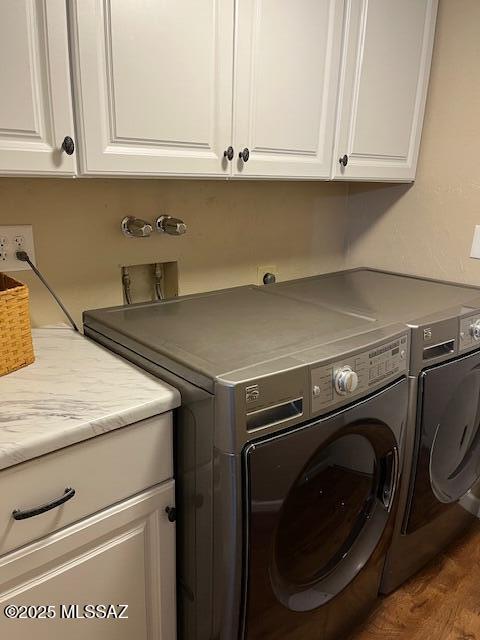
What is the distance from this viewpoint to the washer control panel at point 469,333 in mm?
1398

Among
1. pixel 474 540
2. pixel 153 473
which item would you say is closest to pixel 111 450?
pixel 153 473

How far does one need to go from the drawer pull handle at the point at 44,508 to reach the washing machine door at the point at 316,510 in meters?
0.33

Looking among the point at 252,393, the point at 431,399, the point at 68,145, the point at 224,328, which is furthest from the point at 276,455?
the point at 68,145

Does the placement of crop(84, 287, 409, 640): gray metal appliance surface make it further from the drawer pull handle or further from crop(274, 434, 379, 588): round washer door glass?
the drawer pull handle

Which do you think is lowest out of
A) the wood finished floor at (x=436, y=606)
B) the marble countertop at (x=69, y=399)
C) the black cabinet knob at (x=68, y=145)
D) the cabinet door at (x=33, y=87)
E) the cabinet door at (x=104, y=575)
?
the wood finished floor at (x=436, y=606)

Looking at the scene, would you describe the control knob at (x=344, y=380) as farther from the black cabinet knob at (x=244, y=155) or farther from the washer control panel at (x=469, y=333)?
the black cabinet knob at (x=244, y=155)

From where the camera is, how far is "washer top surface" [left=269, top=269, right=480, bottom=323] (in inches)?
56.2

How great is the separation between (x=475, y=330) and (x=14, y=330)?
1.27 meters

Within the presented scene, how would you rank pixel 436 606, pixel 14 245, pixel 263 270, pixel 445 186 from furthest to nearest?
pixel 263 270 < pixel 445 186 < pixel 436 606 < pixel 14 245

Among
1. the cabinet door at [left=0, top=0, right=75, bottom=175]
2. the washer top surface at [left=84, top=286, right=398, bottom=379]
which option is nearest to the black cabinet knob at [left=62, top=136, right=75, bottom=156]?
the cabinet door at [left=0, top=0, right=75, bottom=175]

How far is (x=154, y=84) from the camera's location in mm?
1125

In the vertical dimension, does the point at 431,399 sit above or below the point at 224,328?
below

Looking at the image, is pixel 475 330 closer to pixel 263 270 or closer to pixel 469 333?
pixel 469 333

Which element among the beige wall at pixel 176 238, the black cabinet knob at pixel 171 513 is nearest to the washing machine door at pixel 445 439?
the black cabinet knob at pixel 171 513
